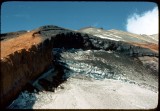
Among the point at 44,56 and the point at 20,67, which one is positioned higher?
the point at 20,67

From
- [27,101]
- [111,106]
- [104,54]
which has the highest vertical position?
[27,101]

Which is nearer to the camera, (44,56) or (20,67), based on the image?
(20,67)

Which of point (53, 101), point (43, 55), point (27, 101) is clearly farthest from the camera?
point (43, 55)

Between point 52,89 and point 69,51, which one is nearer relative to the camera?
point 52,89

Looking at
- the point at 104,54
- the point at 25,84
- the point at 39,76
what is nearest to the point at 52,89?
the point at 39,76

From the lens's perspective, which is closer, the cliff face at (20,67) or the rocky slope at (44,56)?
the cliff face at (20,67)

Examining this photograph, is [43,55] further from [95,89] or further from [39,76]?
[95,89]

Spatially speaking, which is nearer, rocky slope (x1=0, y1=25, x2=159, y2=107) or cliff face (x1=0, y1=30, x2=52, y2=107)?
cliff face (x1=0, y1=30, x2=52, y2=107)

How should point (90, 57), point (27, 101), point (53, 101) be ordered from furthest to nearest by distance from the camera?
point (90, 57), point (53, 101), point (27, 101)
